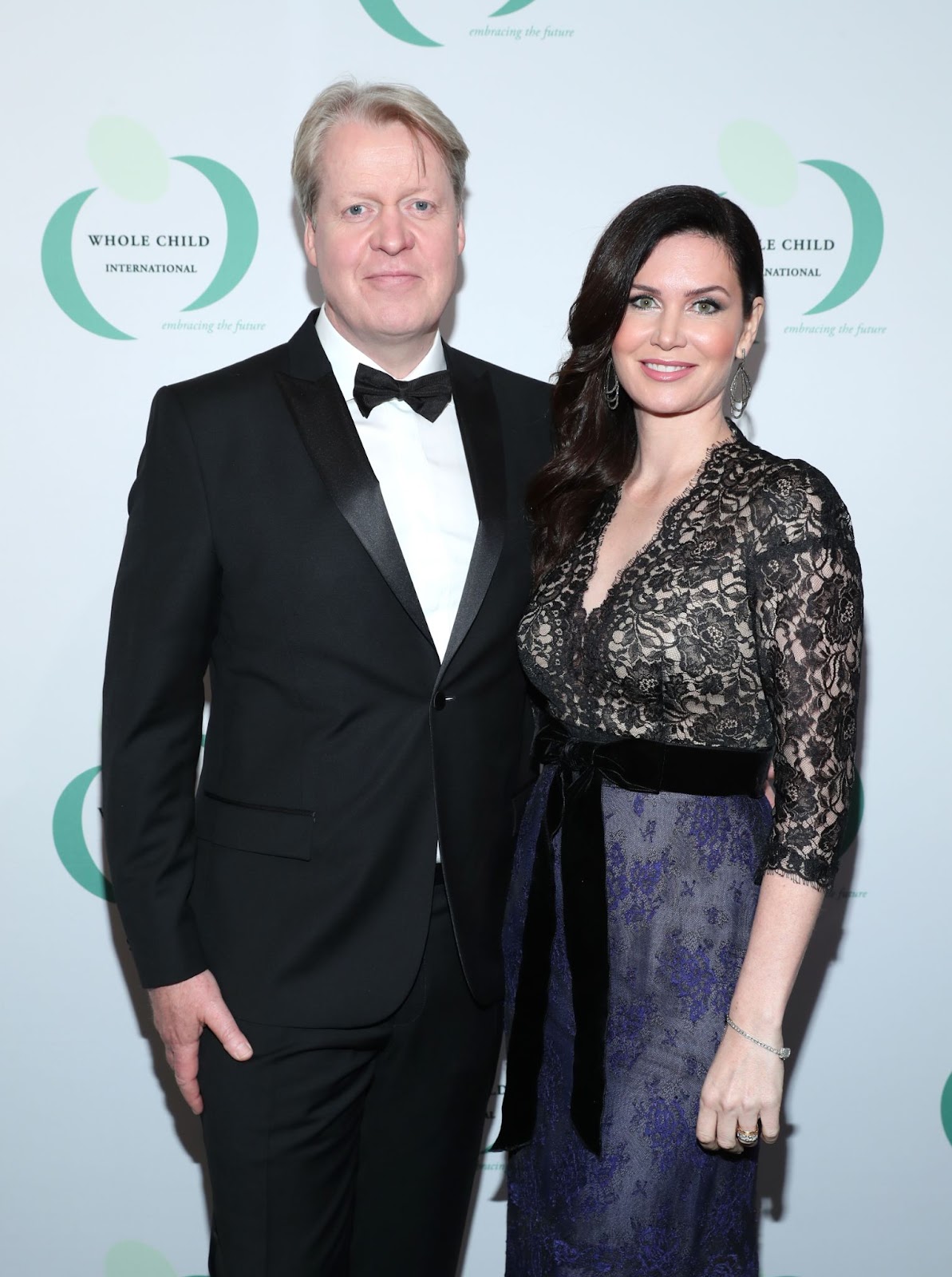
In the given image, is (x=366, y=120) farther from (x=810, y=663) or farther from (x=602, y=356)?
(x=810, y=663)

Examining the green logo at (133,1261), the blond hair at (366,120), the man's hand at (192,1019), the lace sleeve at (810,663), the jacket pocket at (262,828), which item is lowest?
the green logo at (133,1261)

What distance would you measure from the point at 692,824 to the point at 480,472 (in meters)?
0.64

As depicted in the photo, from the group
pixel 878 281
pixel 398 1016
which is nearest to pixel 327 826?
pixel 398 1016

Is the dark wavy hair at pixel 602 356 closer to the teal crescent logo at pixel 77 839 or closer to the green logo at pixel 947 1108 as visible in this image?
the teal crescent logo at pixel 77 839

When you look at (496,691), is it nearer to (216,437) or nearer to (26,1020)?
(216,437)

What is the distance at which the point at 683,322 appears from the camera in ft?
6.18

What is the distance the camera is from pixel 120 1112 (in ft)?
8.87

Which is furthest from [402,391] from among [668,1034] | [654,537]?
[668,1034]

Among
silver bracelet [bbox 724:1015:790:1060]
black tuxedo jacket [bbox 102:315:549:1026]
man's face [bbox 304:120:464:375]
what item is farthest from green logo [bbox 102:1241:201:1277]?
man's face [bbox 304:120:464:375]

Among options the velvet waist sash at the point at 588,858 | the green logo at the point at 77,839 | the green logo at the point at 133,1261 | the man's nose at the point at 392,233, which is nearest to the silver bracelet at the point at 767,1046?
the velvet waist sash at the point at 588,858

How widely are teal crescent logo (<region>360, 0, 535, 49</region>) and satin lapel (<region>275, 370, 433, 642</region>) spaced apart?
3.03ft

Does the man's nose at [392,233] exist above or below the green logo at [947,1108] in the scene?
above

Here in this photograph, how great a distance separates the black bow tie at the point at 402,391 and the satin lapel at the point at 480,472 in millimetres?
81

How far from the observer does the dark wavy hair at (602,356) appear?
6.19ft
